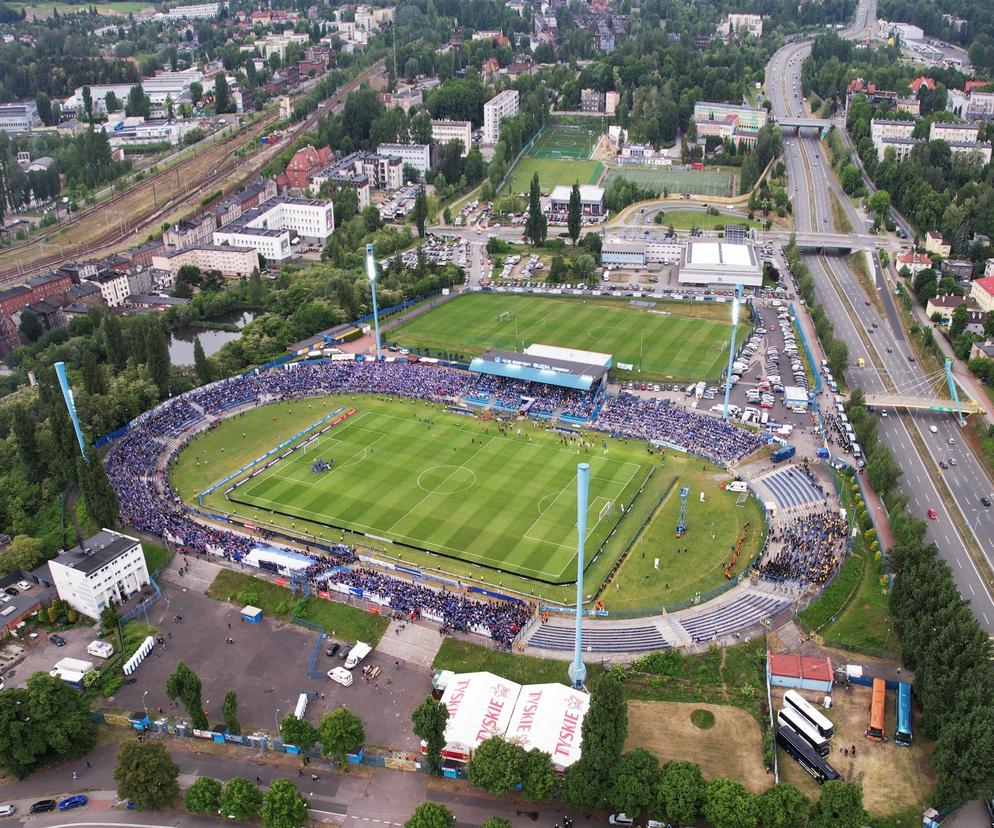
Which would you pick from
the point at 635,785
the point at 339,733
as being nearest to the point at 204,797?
the point at 339,733

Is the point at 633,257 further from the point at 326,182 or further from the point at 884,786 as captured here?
the point at 884,786

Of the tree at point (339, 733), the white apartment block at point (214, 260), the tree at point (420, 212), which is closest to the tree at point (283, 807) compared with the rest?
the tree at point (339, 733)

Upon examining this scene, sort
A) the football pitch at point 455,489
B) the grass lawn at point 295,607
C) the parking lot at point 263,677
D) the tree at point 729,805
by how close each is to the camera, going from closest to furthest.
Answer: the tree at point 729,805, the parking lot at point 263,677, the grass lawn at point 295,607, the football pitch at point 455,489

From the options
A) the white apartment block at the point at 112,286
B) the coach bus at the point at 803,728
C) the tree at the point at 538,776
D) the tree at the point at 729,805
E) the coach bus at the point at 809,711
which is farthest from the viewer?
the white apartment block at the point at 112,286

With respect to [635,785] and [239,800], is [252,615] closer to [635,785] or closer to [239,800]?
[239,800]

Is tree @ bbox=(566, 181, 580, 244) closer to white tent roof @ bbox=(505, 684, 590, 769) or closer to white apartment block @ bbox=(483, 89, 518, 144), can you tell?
white apartment block @ bbox=(483, 89, 518, 144)

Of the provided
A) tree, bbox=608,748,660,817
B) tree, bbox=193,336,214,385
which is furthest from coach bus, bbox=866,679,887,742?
tree, bbox=193,336,214,385

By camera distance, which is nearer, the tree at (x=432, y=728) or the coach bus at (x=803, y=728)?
the tree at (x=432, y=728)

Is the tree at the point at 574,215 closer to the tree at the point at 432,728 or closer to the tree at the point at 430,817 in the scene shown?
the tree at the point at 432,728
